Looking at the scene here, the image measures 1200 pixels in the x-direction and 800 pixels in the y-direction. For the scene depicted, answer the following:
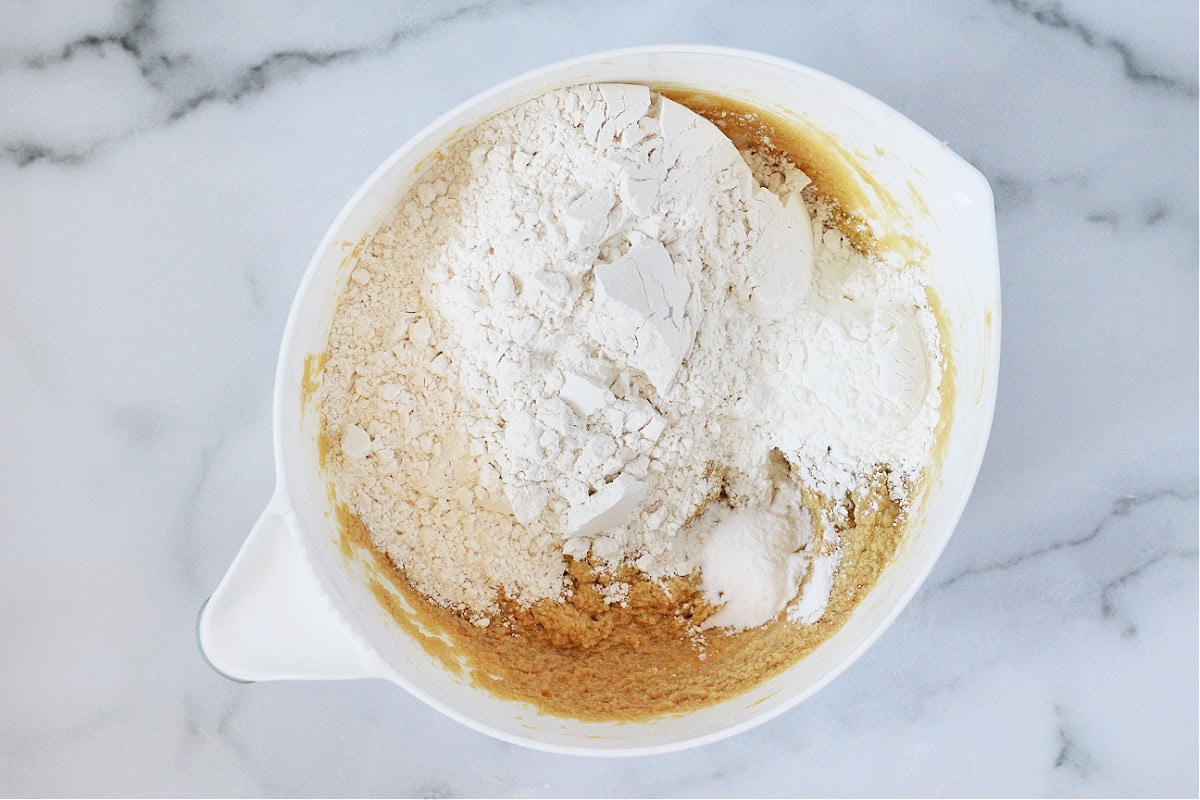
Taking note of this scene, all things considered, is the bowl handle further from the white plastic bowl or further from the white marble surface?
the white marble surface

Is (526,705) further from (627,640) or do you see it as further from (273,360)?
(273,360)

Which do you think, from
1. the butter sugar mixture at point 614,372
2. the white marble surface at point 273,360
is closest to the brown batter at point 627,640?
the butter sugar mixture at point 614,372

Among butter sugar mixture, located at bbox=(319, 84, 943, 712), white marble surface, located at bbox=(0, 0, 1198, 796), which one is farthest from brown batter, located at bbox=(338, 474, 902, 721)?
white marble surface, located at bbox=(0, 0, 1198, 796)

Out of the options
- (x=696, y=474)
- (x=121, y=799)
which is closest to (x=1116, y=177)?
(x=696, y=474)

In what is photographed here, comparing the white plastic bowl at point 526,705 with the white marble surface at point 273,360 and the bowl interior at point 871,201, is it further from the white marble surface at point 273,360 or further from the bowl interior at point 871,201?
the white marble surface at point 273,360

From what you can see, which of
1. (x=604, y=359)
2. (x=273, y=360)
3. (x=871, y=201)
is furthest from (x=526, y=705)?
(x=871, y=201)
